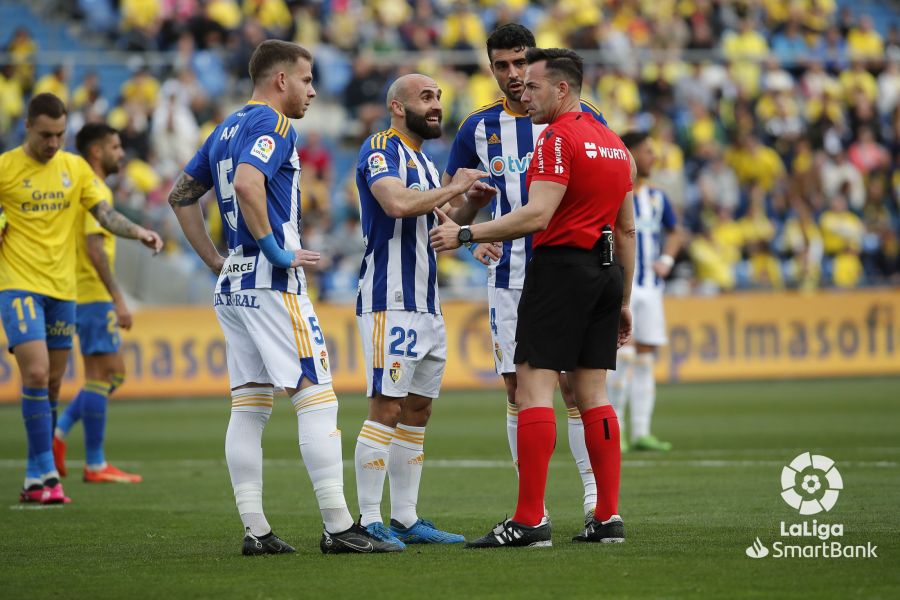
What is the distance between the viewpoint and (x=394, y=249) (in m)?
7.37

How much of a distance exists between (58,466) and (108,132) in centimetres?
285

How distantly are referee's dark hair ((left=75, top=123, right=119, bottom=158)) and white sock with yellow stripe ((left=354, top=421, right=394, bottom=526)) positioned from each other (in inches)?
195

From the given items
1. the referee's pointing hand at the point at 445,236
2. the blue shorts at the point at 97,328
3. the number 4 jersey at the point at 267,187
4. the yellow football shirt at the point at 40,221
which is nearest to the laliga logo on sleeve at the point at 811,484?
the referee's pointing hand at the point at 445,236

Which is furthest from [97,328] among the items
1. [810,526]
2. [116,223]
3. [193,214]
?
[810,526]

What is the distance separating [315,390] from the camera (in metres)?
6.94

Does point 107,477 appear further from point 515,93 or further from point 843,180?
point 843,180

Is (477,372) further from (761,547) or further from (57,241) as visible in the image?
(761,547)

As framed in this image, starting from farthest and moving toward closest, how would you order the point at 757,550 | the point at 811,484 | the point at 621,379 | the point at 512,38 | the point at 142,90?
the point at 142,90 → the point at 621,379 → the point at 811,484 → the point at 512,38 → the point at 757,550

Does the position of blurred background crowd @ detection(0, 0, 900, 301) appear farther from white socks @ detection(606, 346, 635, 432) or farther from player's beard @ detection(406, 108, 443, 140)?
player's beard @ detection(406, 108, 443, 140)

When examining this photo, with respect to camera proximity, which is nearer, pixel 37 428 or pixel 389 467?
pixel 389 467

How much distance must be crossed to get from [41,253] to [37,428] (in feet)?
4.23

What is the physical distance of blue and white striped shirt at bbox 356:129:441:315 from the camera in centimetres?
732

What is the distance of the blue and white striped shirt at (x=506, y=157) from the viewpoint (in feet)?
25.7

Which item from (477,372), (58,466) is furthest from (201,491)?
(477,372)
